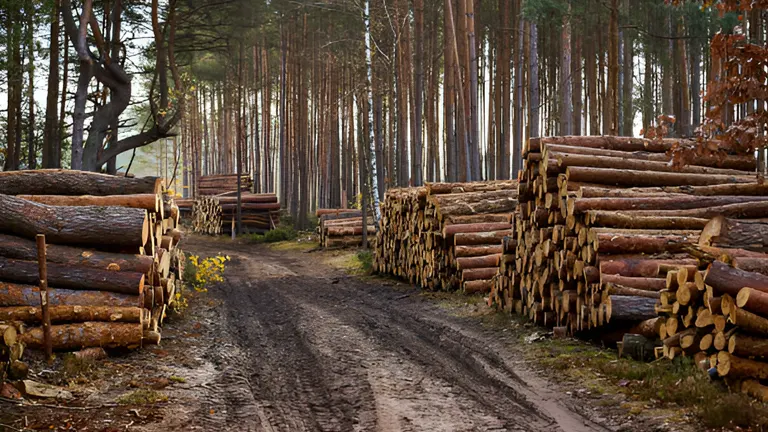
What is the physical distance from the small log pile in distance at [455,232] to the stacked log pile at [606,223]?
1.95 meters


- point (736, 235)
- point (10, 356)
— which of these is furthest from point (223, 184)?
point (736, 235)

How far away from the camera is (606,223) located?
9.22m

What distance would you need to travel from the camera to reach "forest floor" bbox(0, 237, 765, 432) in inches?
237

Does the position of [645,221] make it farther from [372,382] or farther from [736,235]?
[372,382]

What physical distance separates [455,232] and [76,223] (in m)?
7.54

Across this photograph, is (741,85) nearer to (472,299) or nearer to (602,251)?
(602,251)

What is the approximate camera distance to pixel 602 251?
29.3 ft

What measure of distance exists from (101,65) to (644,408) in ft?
55.3

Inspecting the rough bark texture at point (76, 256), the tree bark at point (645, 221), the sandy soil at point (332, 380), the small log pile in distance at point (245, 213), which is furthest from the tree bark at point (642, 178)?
the small log pile in distance at point (245, 213)

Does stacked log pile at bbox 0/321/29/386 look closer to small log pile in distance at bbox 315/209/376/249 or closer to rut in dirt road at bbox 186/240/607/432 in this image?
rut in dirt road at bbox 186/240/607/432

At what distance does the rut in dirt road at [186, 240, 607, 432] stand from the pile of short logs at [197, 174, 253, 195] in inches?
1047

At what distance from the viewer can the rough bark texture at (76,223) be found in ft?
28.0

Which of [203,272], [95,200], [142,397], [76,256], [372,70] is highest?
[372,70]

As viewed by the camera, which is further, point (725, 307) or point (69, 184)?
point (69, 184)
